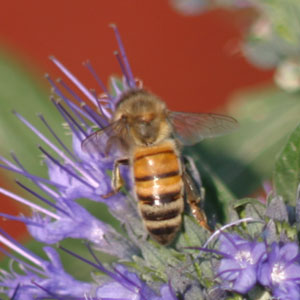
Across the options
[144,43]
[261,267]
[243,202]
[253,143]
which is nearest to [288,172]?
[243,202]

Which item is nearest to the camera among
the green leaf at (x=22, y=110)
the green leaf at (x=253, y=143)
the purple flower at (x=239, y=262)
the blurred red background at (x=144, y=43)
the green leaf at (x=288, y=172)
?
the purple flower at (x=239, y=262)

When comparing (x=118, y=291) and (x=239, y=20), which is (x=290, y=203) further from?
(x=239, y=20)

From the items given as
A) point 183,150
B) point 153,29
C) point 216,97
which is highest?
point 183,150

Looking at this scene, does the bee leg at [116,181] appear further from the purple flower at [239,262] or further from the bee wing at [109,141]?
the purple flower at [239,262]

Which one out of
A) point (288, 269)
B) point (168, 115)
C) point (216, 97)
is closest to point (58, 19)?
point (216, 97)

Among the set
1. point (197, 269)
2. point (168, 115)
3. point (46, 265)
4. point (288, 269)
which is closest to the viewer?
point (288, 269)

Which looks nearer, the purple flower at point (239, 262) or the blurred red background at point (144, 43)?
the purple flower at point (239, 262)

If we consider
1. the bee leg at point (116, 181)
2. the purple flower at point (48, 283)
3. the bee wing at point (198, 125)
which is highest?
the bee wing at point (198, 125)

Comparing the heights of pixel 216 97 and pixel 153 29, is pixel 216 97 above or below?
below

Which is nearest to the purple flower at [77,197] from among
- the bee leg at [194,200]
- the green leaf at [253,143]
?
the bee leg at [194,200]
